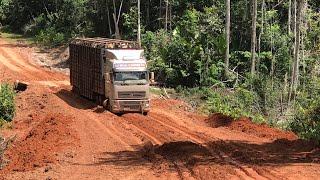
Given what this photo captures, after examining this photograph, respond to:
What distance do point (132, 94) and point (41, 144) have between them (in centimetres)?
790

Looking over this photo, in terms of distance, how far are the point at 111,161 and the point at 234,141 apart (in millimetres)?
5753

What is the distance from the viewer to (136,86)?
26844 millimetres

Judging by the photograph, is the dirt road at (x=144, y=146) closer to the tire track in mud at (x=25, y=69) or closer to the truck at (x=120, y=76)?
the truck at (x=120, y=76)

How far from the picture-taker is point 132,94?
88.2ft

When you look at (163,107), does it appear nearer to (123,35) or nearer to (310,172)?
(310,172)

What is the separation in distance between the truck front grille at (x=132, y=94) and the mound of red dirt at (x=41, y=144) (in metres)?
3.20

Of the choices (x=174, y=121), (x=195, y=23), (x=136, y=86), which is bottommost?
(x=174, y=121)

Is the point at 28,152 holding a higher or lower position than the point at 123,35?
lower

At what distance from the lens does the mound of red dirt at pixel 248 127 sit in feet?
74.4

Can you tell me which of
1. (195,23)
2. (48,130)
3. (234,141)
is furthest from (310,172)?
(195,23)

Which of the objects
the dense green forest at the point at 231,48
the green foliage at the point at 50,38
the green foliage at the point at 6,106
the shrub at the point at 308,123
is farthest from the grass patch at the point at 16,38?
the shrub at the point at 308,123

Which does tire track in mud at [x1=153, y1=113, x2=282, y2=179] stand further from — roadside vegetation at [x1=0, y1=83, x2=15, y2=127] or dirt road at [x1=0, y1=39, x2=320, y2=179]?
roadside vegetation at [x1=0, y1=83, x2=15, y2=127]

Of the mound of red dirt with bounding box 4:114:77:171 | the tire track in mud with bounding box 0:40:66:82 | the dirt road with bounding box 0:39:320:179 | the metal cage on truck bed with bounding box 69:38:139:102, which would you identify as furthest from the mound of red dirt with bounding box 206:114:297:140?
the tire track in mud with bounding box 0:40:66:82

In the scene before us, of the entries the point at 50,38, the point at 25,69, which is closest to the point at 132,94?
the point at 25,69
